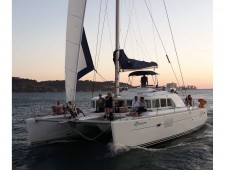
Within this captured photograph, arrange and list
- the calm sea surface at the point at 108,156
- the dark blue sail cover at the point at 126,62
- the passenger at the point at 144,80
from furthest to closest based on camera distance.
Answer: the passenger at the point at 144,80, the dark blue sail cover at the point at 126,62, the calm sea surface at the point at 108,156

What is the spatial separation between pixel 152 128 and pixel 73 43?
4.58m

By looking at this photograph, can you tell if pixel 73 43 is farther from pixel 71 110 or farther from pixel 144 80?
pixel 144 80

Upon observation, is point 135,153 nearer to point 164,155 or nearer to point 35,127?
point 164,155

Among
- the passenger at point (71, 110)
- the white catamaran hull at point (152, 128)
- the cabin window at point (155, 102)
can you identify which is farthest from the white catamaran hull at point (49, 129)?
the cabin window at point (155, 102)

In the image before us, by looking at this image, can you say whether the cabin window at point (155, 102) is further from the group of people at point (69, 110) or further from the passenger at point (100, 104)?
the group of people at point (69, 110)

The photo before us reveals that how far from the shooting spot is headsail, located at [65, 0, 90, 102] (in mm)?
11062

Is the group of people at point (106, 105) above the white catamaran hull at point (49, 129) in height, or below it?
above

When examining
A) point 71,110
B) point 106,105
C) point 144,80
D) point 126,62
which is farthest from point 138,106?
point 144,80

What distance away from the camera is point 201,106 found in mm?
15000

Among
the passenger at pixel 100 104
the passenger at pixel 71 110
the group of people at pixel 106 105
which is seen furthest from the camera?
the passenger at pixel 100 104

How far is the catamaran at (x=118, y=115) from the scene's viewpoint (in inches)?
385

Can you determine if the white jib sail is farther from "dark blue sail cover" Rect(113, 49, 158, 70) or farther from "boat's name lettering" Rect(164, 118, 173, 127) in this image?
"boat's name lettering" Rect(164, 118, 173, 127)

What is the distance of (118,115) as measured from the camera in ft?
35.7
